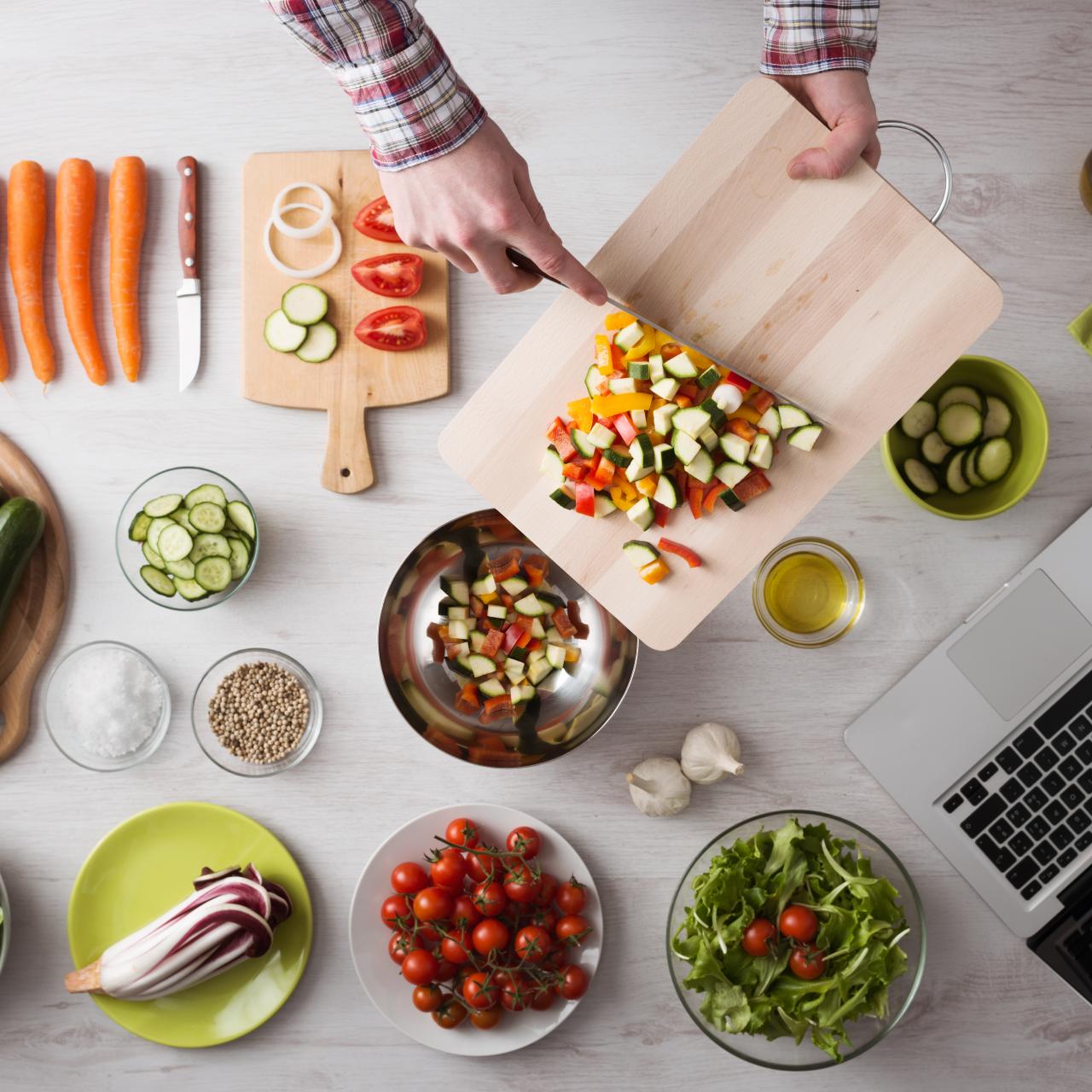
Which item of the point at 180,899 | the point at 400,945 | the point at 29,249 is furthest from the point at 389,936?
the point at 29,249

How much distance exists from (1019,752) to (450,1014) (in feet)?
3.88

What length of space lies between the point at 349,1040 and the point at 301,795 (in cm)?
50

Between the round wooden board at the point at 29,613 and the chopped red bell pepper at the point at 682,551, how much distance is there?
1.20 m

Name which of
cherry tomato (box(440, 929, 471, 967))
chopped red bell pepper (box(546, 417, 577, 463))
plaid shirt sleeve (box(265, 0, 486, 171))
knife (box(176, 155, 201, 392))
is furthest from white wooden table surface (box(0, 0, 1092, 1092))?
plaid shirt sleeve (box(265, 0, 486, 171))

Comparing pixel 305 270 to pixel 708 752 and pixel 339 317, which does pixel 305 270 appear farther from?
pixel 708 752

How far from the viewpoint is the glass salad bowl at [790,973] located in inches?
67.3

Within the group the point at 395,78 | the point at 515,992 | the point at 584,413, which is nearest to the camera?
the point at 395,78

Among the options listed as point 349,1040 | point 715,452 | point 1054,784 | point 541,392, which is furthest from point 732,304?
point 349,1040

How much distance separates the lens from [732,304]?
1.53 m

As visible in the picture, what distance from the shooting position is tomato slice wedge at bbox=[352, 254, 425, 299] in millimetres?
1815

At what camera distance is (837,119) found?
1.49 m

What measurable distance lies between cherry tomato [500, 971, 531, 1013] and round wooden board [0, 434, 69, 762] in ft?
3.54

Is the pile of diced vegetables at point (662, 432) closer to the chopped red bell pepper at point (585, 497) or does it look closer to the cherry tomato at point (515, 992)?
the chopped red bell pepper at point (585, 497)

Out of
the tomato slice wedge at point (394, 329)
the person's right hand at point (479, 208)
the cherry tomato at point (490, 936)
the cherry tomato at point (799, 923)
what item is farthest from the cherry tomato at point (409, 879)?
the person's right hand at point (479, 208)
